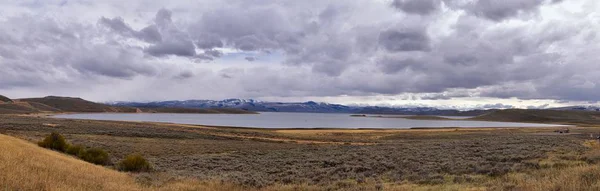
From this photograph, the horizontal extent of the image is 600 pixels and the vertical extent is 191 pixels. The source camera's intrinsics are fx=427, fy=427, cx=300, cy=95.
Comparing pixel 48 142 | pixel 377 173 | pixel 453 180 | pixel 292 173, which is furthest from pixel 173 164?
pixel 453 180

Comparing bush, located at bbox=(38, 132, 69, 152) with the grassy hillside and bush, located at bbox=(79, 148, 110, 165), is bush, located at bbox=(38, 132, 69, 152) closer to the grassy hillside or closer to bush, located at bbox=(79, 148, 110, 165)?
bush, located at bbox=(79, 148, 110, 165)

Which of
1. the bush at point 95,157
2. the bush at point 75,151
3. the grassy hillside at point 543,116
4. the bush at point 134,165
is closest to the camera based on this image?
the bush at point 134,165

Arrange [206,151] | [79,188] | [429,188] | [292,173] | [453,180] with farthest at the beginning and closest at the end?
[206,151], [292,173], [453,180], [429,188], [79,188]

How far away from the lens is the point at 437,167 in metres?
17.6

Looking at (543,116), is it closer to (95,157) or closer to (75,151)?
(75,151)

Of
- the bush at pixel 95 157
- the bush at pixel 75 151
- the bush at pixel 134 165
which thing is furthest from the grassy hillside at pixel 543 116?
the bush at pixel 134 165

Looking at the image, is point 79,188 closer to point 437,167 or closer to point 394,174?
point 394,174

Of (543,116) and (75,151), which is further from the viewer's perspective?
(543,116)

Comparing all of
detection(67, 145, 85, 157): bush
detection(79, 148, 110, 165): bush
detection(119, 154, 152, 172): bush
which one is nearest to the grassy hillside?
detection(79, 148, 110, 165): bush

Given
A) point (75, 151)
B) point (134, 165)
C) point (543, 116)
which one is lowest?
point (134, 165)

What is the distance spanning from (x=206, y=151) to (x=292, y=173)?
57.6 ft

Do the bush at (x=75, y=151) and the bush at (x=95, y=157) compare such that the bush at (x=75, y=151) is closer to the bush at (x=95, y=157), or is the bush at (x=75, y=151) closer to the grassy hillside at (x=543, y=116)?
the bush at (x=95, y=157)

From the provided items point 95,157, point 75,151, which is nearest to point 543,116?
point 75,151

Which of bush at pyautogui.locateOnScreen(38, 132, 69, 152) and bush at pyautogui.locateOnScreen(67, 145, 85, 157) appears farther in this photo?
bush at pyautogui.locateOnScreen(38, 132, 69, 152)
